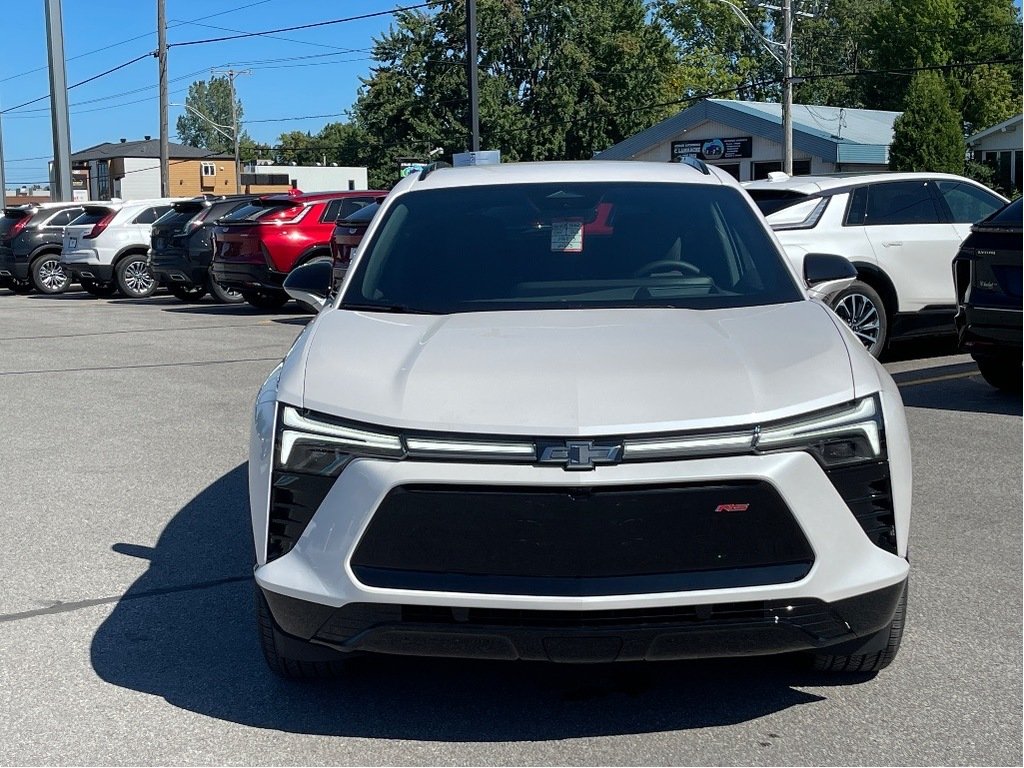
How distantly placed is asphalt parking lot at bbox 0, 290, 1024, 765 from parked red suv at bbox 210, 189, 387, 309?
1069cm

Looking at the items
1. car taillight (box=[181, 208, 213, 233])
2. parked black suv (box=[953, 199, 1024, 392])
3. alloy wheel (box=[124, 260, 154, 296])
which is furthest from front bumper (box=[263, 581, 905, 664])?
alloy wheel (box=[124, 260, 154, 296])

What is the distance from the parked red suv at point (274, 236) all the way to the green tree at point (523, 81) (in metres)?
46.3

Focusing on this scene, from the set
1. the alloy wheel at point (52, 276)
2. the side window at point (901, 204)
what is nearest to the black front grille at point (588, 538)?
the side window at point (901, 204)

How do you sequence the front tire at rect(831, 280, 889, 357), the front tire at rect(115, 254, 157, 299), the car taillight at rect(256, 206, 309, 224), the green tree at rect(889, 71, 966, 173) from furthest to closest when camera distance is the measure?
the green tree at rect(889, 71, 966, 173) → the front tire at rect(115, 254, 157, 299) → the car taillight at rect(256, 206, 309, 224) → the front tire at rect(831, 280, 889, 357)

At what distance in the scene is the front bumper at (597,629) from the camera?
3256 mm

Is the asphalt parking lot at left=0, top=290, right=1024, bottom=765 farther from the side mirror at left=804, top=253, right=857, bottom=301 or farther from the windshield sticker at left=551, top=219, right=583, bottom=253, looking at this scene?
the windshield sticker at left=551, top=219, right=583, bottom=253

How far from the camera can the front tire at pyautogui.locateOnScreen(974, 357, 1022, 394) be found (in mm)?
9445

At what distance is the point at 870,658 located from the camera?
3.81 meters

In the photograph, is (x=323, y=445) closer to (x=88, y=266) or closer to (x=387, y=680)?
(x=387, y=680)

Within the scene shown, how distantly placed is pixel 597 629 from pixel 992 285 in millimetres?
6322

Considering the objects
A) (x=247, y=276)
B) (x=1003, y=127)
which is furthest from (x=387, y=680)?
(x=1003, y=127)

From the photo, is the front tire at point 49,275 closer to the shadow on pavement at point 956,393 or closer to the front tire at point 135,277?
the front tire at point 135,277

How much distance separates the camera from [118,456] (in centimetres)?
778

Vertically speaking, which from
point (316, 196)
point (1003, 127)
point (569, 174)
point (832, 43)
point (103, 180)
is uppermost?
point (832, 43)
